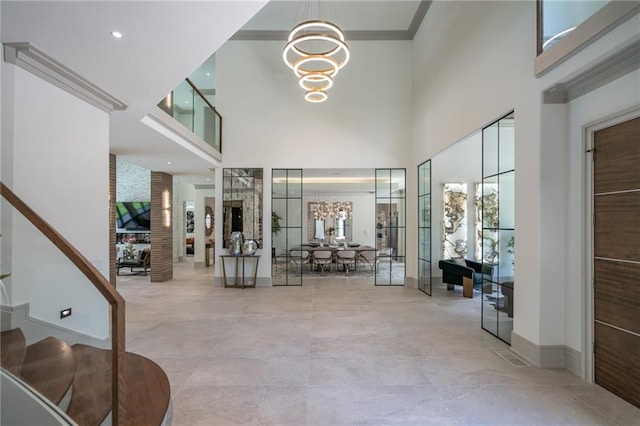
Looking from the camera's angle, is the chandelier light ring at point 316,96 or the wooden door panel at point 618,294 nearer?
the wooden door panel at point 618,294

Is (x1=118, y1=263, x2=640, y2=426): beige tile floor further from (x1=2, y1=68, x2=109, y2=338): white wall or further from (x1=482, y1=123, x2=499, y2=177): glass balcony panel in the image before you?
(x1=482, y1=123, x2=499, y2=177): glass balcony panel

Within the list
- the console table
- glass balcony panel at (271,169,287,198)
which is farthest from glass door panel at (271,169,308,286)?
the console table

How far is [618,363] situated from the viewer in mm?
2961

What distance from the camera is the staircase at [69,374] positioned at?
75.6 inches

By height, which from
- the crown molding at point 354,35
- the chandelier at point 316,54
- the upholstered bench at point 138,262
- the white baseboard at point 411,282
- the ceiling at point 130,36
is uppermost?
the crown molding at point 354,35

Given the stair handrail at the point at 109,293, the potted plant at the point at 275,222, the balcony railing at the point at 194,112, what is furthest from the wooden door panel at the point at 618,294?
the potted plant at the point at 275,222

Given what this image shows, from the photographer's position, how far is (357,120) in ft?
27.6

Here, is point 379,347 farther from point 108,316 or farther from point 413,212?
point 413,212

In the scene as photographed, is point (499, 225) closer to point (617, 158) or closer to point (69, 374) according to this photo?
point (617, 158)

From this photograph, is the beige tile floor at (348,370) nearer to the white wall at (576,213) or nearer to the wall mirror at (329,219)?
the white wall at (576,213)

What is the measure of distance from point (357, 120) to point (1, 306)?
7.71m

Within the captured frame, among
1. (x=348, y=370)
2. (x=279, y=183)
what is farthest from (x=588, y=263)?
(x=279, y=183)

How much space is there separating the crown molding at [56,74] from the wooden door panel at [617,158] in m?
5.41

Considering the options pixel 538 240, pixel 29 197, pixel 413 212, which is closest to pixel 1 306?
pixel 29 197
